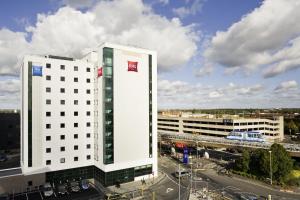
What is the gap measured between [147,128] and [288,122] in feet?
519

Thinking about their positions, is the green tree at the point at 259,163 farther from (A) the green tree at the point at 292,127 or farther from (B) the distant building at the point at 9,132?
(A) the green tree at the point at 292,127

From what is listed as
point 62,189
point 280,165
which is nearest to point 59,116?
point 62,189

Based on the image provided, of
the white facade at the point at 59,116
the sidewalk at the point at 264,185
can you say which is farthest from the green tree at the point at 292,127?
the white facade at the point at 59,116

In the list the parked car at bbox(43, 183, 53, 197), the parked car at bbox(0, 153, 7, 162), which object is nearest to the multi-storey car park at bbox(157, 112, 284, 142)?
the parked car at bbox(43, 183, 53, 197)

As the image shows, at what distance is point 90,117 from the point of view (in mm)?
63719

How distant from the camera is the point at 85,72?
63406 mm

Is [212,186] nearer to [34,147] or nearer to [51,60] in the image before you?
[34,147]

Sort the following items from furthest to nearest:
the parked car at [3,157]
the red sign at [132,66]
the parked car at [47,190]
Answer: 1. the parked car at [3,157]
2. the red sign at [132,66]
3. the parked car at [47,190]

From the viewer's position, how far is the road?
2071 inches

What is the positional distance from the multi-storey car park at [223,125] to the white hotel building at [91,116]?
67.3m

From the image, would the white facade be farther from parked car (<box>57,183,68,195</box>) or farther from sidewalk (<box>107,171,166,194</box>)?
sidewalk (<box>107,171,166,194</box>)

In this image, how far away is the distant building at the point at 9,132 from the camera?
318ft

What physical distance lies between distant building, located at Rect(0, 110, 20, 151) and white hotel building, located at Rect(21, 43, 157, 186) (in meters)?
47.6

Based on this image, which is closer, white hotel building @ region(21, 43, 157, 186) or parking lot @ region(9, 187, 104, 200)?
parking lot @ region(9, 187, 104, 200)
